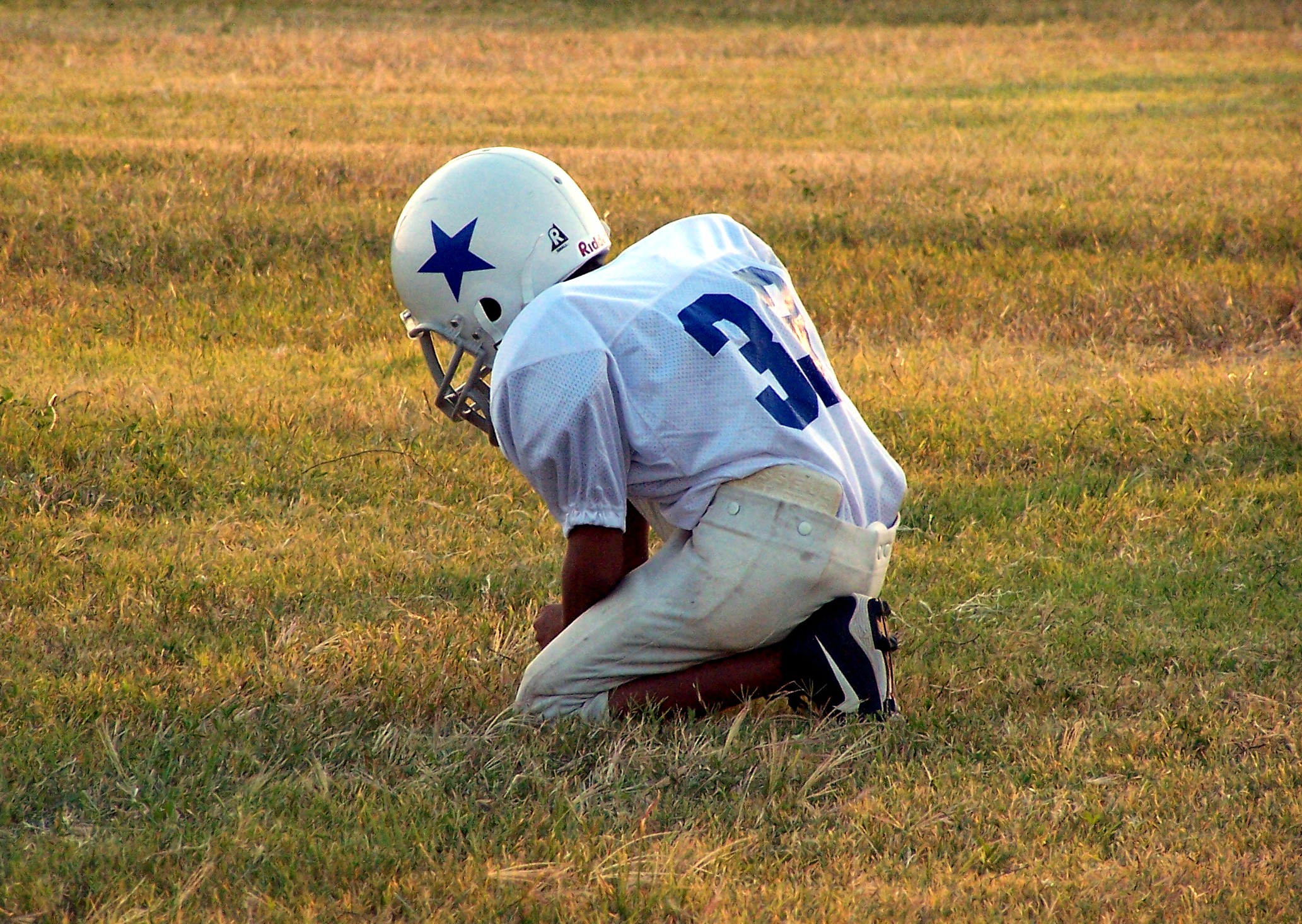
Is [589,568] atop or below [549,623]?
atop

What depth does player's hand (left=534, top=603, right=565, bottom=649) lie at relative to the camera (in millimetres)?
3943

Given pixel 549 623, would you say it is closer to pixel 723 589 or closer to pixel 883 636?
pixel 723 589

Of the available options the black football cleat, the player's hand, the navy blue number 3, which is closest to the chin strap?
the black football cleat

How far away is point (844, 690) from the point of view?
12.3 ft

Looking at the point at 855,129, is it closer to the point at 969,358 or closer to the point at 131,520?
the point at 969,358

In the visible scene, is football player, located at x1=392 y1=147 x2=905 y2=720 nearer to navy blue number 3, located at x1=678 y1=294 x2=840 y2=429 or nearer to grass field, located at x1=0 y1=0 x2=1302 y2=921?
navy blue number 3, located at x1=678 y1=294 x2=840 y2=429

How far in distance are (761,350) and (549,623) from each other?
98 centimetres

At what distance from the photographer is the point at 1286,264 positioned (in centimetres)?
943

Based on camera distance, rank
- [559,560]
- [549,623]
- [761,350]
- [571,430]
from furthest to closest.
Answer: [559,560] < [549,623] < [761,350] < [571,430]

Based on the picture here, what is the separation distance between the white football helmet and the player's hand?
20.9 inches

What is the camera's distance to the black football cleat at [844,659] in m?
3.68

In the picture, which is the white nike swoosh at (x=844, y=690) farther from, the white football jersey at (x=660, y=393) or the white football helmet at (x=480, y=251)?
the white football helmet at (x=480, y=251)

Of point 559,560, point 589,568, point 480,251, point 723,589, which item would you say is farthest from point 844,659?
point 559,560

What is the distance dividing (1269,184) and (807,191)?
4.05 meters
